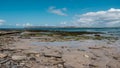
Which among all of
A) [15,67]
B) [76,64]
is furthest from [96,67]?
[15,67]

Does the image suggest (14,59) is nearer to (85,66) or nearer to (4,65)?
(4,65)

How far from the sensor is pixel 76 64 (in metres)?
10.6

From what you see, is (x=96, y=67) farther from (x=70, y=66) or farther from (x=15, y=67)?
(x=15, y=67)

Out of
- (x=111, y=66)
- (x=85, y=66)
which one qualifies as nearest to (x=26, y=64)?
(x=85, y=66)

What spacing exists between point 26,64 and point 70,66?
2474 mm

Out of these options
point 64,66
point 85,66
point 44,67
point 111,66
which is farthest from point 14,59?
point 111,66

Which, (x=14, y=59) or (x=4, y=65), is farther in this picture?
(x=14, y=59)

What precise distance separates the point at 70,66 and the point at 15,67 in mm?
2990

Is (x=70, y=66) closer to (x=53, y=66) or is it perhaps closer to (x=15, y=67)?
(x=53, y=66)

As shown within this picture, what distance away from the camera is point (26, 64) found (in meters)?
10.1

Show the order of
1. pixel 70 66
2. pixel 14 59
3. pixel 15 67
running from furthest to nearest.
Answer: pixel 14 59 → pixel 70 66 → pixel 15 67

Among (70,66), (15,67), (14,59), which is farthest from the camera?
(14,59)

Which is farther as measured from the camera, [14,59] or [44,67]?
[14,59]

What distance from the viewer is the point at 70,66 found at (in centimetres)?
1007
